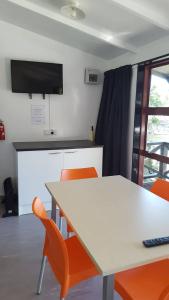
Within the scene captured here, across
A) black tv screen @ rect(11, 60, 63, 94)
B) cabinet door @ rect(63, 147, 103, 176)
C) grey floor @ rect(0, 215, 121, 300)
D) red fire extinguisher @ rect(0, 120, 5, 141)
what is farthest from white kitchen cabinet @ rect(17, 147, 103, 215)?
black tv screen @ rect(11, 60, 63, 94)

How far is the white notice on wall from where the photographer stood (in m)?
3.39

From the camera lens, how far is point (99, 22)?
99.7 inches

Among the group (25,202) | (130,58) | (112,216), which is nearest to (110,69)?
(130,58)

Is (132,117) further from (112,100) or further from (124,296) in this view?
(124,296)

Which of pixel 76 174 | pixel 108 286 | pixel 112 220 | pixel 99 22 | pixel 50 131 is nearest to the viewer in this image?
pixel 108 286

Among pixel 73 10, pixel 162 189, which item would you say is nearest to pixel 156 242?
pixel 162 189

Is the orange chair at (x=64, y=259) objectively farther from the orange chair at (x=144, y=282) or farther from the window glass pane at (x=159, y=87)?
the window glass pane at (x=159, y=87)

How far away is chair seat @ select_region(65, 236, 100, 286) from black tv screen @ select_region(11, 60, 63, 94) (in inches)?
91.9

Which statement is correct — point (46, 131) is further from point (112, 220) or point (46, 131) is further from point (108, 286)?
point (108, 286)

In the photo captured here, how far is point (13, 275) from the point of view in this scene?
1840 millimetres

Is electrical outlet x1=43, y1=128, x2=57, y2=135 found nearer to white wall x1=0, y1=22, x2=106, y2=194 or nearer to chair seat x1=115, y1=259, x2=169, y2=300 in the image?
white wall x1=0, y1=22, x2=106, y2=194

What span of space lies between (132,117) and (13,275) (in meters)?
2.32

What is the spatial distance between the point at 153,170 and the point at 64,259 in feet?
7.32

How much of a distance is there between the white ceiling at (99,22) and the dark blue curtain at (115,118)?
1.22ft
